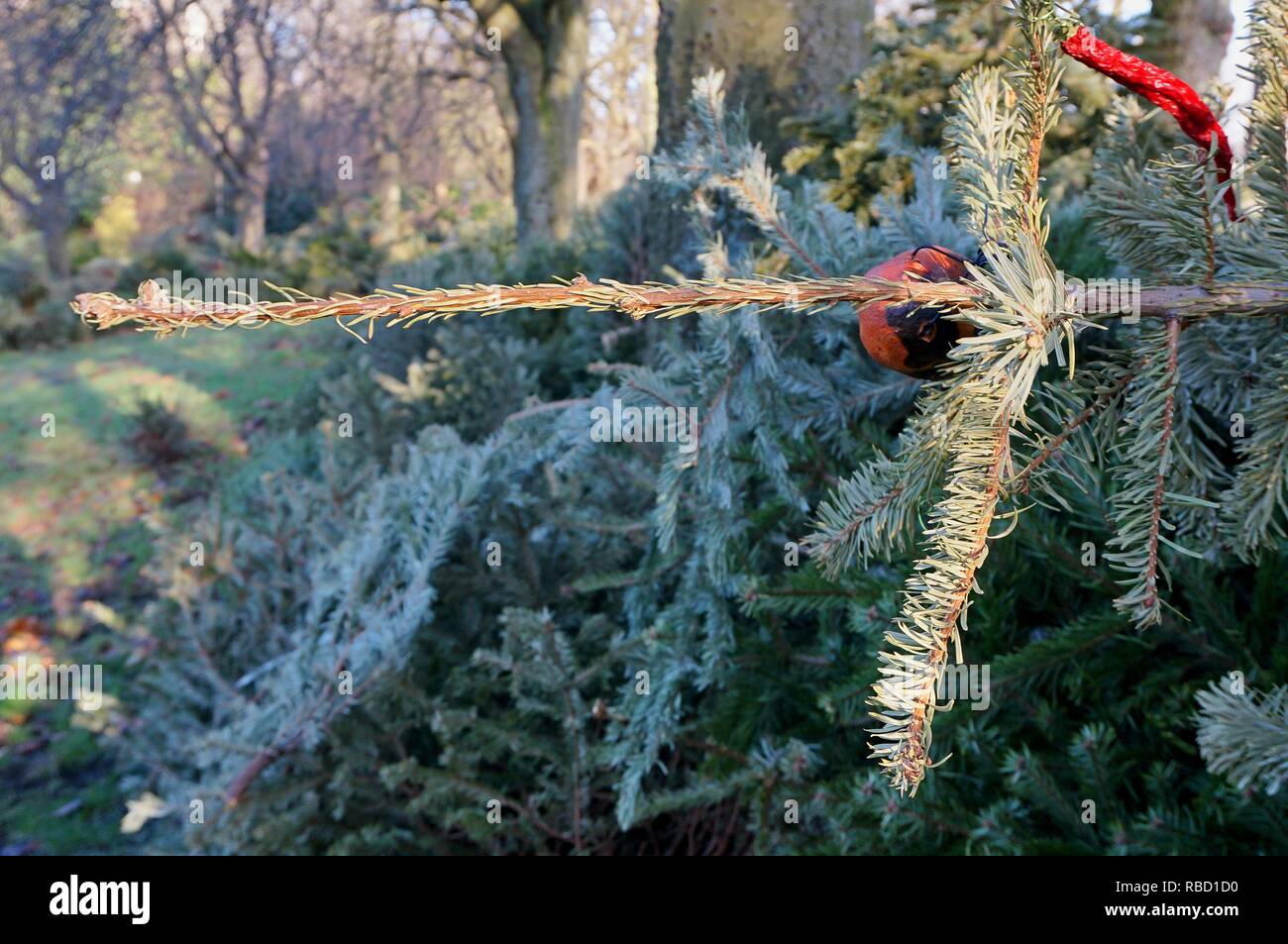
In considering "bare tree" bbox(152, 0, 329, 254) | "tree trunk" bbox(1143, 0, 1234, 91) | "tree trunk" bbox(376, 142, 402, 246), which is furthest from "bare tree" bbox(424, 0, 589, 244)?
"tree trunk" bbox(376, 142, 402, 246)

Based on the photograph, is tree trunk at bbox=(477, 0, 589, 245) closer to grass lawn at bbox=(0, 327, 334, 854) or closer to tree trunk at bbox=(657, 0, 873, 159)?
grass lawn at bbox=(0, 327, 334, 854)

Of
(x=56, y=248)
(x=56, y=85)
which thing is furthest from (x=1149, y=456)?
(x=56, y=248)

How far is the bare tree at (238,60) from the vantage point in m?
12.6

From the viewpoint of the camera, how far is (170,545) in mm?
3391

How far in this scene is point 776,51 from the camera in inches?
158

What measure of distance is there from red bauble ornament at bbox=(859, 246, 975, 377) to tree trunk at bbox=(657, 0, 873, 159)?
10.2ft

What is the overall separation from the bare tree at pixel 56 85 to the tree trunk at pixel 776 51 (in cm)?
859

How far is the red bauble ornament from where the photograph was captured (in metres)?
1.04

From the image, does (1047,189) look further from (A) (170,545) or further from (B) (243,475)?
(B) (243,475)

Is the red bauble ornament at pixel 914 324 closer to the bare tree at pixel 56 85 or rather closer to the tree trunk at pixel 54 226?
the bare tree at pixel 56 85

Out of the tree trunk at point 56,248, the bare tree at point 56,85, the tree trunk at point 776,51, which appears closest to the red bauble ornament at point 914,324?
the tree trunk at point 776,51

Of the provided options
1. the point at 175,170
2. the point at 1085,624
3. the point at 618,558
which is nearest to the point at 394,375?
the point at 618,558

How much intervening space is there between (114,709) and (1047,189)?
11.8 ft

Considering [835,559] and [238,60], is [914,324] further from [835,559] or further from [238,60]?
[238,60]
